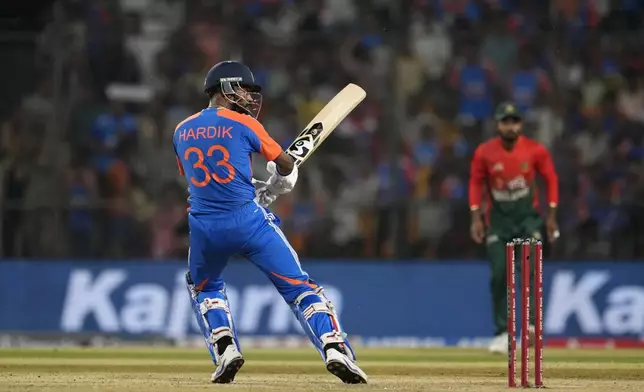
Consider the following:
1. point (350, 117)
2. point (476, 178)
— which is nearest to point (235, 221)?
point (476, 178)

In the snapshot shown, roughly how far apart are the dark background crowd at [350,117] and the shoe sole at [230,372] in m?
5.67

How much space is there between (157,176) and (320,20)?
2486mm

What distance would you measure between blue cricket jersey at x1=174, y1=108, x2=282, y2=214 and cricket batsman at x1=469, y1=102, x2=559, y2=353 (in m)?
4.28

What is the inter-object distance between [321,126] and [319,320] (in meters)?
1.34

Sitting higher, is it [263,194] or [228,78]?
[228,78]

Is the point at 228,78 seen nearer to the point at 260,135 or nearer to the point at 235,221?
the point at 260,135

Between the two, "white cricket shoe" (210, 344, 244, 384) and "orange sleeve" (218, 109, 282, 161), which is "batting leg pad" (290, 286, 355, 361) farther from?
"orange sleeve" (218, 109, 282, 161)

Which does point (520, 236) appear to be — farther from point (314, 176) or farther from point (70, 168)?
point (70, 168)

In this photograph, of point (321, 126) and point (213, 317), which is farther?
point (321, 126)

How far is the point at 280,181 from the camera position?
7.27m

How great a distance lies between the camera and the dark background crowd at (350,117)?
1291cm

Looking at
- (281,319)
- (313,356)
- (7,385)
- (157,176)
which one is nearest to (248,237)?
(7,385)

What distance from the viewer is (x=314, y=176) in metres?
13.2

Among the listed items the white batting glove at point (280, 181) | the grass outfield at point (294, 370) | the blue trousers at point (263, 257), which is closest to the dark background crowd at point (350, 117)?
the grass outfield at point (294, 370)
